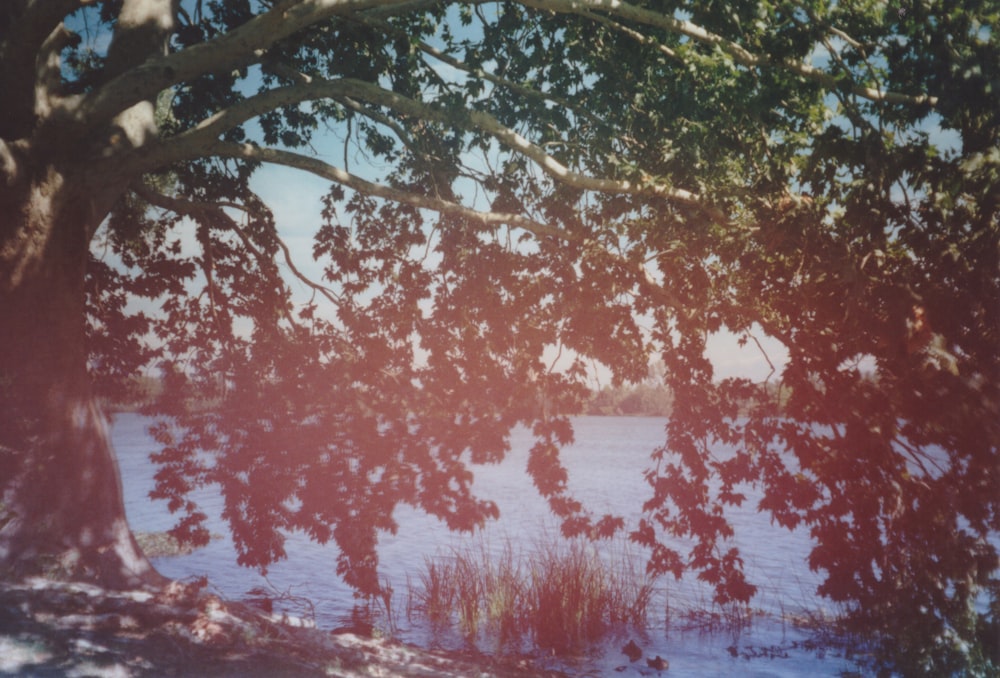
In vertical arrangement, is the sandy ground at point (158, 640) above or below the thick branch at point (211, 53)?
below

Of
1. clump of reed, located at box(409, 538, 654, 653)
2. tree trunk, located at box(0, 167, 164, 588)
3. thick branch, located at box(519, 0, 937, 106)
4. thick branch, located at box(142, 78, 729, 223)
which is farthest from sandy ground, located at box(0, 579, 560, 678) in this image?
thick branch, located at box(519, 0, 937, 106)

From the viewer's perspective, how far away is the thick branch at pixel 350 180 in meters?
5.55

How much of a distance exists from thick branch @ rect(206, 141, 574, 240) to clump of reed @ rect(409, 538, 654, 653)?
507cm

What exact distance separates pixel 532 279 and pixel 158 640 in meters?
4.97

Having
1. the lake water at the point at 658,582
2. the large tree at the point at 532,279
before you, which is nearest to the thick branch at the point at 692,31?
the large tree at the point at 532,279

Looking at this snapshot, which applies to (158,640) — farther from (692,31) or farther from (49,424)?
(692,31)

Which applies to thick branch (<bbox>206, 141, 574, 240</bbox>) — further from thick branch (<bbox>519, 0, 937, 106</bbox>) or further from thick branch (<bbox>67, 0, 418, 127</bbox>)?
thick branch (<bbox>519, 0, 937, 106</bbox>)

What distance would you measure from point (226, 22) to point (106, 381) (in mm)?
5045

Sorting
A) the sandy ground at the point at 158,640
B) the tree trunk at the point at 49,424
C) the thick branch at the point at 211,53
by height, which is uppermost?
the thick branch at the point at 211,53

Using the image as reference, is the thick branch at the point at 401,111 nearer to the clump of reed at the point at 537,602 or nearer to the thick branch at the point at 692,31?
the thick branch at the point at 692,31

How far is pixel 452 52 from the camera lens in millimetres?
6781

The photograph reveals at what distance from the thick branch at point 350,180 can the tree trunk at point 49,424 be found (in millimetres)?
1406

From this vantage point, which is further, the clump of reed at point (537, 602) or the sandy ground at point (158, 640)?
the clump of reed at point (537, 602)

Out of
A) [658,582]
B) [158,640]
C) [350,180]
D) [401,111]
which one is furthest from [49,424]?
[658,582]
